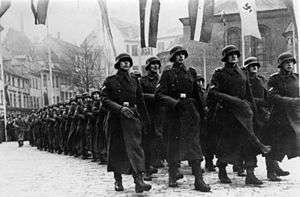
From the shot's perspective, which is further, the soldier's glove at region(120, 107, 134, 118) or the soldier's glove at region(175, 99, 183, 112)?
the soldier's glove at region(175, 99, 183, 112)

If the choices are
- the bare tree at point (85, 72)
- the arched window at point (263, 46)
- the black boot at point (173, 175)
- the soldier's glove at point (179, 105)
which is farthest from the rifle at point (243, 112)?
the arched window at point (263, 46)

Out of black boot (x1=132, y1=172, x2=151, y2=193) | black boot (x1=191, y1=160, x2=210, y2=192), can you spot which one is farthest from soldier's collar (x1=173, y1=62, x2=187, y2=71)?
black boot (x1=132, y1=172, x2=151, y2=193)

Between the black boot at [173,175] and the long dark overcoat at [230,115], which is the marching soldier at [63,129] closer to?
the black boot at [173,175]

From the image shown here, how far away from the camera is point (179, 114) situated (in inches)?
299

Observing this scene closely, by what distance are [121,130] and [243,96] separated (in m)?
1.95

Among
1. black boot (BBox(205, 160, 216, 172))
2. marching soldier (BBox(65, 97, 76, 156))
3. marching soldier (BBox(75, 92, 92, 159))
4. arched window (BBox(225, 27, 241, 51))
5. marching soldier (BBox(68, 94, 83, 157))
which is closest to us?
black boot (BBox(205, 160, 216, 172))

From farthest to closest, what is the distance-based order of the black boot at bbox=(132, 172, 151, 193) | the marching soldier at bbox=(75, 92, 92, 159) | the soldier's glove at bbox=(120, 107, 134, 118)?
the marching soldier at bbox=(75, 92, 92, 159) → the soldier's glove at bbox=(120, 107, 134, 118) → the black boot at bbox=(132, 172, 151, 193)

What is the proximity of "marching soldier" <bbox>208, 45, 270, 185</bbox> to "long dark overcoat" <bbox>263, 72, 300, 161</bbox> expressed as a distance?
0.49 meters

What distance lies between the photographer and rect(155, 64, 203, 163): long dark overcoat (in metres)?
7.43

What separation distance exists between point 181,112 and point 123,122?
879 millimetres

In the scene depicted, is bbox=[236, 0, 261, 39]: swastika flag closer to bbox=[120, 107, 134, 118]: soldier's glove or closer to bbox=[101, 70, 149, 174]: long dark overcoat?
bbox=[101, 70, 149, 174]: long dark overcoat

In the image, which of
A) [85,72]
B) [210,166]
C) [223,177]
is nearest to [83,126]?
[210,166]

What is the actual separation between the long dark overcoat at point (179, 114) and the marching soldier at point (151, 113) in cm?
159

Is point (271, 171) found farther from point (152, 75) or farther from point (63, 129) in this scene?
point (63, 129)
